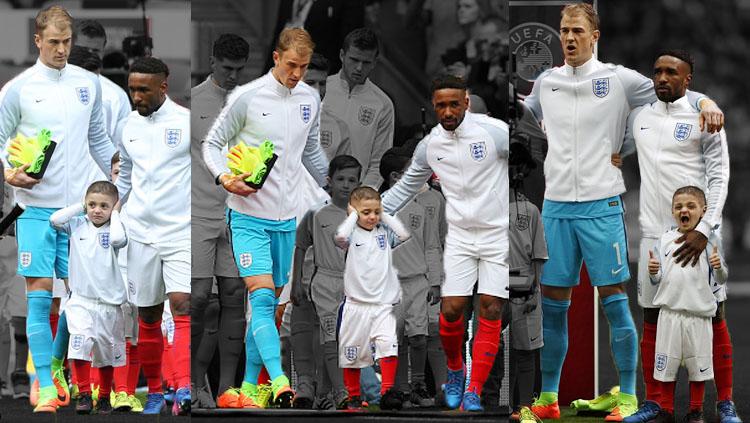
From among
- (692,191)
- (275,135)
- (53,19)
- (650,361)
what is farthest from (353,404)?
(53,19)

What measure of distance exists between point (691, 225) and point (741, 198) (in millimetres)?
18698

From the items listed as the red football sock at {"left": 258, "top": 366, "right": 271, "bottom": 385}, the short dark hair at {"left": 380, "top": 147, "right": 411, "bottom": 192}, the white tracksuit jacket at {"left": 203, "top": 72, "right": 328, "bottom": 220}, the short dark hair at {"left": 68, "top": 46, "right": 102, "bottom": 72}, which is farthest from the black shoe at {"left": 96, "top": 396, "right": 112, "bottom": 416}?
the short dark hair at {"left": 380, "top": 147, "right": 411, "bottom": 192}

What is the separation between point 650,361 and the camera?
7.47 meters

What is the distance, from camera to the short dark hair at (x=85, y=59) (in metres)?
8.11

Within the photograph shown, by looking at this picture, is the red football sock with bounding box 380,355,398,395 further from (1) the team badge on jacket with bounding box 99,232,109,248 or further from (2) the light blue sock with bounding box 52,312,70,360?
(2) the light blue sock with bounding box 52,312,70,360

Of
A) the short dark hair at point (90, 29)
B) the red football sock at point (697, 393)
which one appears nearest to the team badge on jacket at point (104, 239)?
the short dark hair at point (90, 29)

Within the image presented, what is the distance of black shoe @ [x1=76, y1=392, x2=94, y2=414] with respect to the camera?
7.94 metres

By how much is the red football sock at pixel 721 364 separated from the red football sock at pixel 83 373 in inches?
130

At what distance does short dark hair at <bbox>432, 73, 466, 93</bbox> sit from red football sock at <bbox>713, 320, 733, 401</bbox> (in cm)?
175

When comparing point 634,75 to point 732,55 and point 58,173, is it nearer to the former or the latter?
point 58,173

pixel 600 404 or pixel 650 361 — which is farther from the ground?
pixel 650 361

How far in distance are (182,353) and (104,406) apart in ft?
1.68

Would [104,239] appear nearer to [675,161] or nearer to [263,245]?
[263,245]

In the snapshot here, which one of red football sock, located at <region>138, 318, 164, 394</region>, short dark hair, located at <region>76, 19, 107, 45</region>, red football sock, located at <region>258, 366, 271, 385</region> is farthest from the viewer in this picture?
short dark hair, located at <region>76, 19, 107, 45</region>
